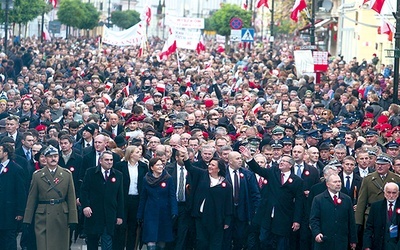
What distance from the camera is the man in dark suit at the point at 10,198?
57.7 ft

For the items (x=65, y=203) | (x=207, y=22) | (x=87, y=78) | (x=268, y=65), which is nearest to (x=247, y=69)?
(x=268, y=65)

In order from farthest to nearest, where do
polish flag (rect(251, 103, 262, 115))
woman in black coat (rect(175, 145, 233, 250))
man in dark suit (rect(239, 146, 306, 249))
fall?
polish flag (rect(251, 103, 262, 115))
woman in black coat (rect(175, 145, 233, 250))
man in dark suit (rect(239, 146, 306, 249))

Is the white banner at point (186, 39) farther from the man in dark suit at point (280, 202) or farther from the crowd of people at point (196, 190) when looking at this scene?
the man in dark suit at point (280, 202)

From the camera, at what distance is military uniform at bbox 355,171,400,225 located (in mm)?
16562

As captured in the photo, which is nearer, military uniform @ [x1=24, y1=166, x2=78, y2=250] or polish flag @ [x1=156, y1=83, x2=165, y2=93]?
military uniform @ [x1=24, y1=166, x2=78, y2=250]

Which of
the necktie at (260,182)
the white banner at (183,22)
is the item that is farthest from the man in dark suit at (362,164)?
the white banner at (183,22)

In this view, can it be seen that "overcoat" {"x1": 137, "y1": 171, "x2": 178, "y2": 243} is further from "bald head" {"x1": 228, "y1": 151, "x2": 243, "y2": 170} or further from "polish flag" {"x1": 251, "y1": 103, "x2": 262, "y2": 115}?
"polish flag" {"x1": 251, "y1": 103, "x2": 262, "y2": 115}

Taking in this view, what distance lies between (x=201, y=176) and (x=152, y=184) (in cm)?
73

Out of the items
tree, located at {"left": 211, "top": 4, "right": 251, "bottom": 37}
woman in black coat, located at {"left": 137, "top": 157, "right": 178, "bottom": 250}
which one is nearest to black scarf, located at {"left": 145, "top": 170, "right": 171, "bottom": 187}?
woman in black coat, located at {"left": 137, "top": 157, "right": 178, "bottom": 250}

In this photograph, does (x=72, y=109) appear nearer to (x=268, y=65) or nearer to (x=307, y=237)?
(x=307, y=237)

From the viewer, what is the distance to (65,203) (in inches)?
661

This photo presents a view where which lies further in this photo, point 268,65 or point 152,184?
point 268,65

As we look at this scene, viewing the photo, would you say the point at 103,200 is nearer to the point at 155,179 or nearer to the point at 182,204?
the point at 155,179

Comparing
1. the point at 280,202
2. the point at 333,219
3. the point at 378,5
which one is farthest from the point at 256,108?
the point at 333,219
